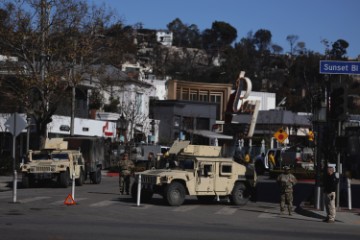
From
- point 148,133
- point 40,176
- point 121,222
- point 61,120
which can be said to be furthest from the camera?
point 148,133

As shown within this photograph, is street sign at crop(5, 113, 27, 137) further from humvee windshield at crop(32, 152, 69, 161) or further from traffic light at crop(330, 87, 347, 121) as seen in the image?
traffic light at crop(330, 87, 347, 121)

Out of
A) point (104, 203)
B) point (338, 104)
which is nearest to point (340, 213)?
point (338, 104)

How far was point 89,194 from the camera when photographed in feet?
93.6

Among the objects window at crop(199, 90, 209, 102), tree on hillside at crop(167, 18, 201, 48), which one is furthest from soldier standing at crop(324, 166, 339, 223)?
tree on hillside at crop(167, 18, 201, 48)

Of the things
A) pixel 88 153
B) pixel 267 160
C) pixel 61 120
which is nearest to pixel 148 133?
pixel 61 120

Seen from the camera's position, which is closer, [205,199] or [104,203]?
[104,203]

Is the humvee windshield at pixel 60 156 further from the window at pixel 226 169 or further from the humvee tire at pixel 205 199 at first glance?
the window at pixel 226 169

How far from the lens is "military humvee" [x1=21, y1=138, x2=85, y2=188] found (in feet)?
105

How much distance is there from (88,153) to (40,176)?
10.7m

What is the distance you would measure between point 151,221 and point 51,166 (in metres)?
14.6

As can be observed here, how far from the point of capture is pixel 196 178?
24.1 m

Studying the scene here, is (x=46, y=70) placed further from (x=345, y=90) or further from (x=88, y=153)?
(x=345, y=90)

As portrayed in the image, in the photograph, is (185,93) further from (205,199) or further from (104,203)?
(104,203)

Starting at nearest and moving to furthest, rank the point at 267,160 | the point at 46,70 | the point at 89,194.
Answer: the point at 89,194
the point at 46,70
the point at 267,160
